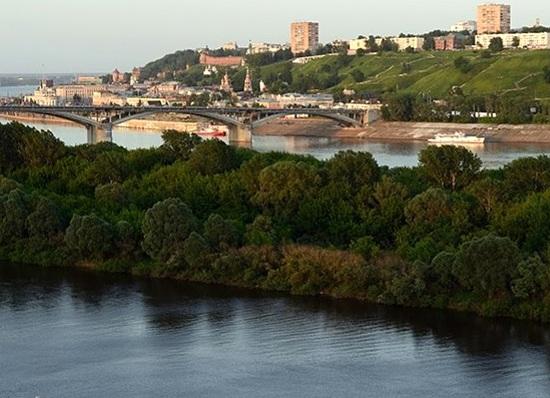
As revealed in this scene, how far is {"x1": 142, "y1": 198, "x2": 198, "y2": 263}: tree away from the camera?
41.4 feet

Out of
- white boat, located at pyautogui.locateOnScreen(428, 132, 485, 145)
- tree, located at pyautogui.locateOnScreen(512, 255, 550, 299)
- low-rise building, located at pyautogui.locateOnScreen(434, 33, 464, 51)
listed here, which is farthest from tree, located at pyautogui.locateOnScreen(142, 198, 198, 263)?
low-rise building, located at pyautogui.locateOnScreen(434, 33, 464, 51)

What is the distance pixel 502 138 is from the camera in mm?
32938

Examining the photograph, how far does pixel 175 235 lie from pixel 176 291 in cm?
77

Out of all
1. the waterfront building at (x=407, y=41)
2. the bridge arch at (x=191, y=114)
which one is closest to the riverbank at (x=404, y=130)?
the bridge arch at (x=191, y=114)

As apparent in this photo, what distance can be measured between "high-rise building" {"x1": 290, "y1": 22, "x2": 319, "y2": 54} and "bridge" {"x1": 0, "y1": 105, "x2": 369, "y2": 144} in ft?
140

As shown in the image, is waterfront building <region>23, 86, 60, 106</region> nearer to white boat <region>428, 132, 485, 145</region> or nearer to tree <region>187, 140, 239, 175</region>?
white boat <region>428, 132, 485, 145</region>

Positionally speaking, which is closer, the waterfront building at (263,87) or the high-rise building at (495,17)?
the waterfront building at (263,87)

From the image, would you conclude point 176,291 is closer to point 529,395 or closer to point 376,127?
point 529,395

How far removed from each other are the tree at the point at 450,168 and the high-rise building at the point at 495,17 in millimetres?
59407

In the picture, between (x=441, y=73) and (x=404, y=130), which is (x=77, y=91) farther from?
(x=404, y=130)

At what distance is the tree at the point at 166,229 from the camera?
12.6 metres

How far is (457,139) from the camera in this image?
3173 centimetres

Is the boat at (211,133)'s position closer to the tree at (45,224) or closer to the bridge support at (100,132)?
the bridge support at (100,132)

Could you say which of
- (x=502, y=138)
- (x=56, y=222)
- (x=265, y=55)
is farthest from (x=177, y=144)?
(x=265, y=55)
